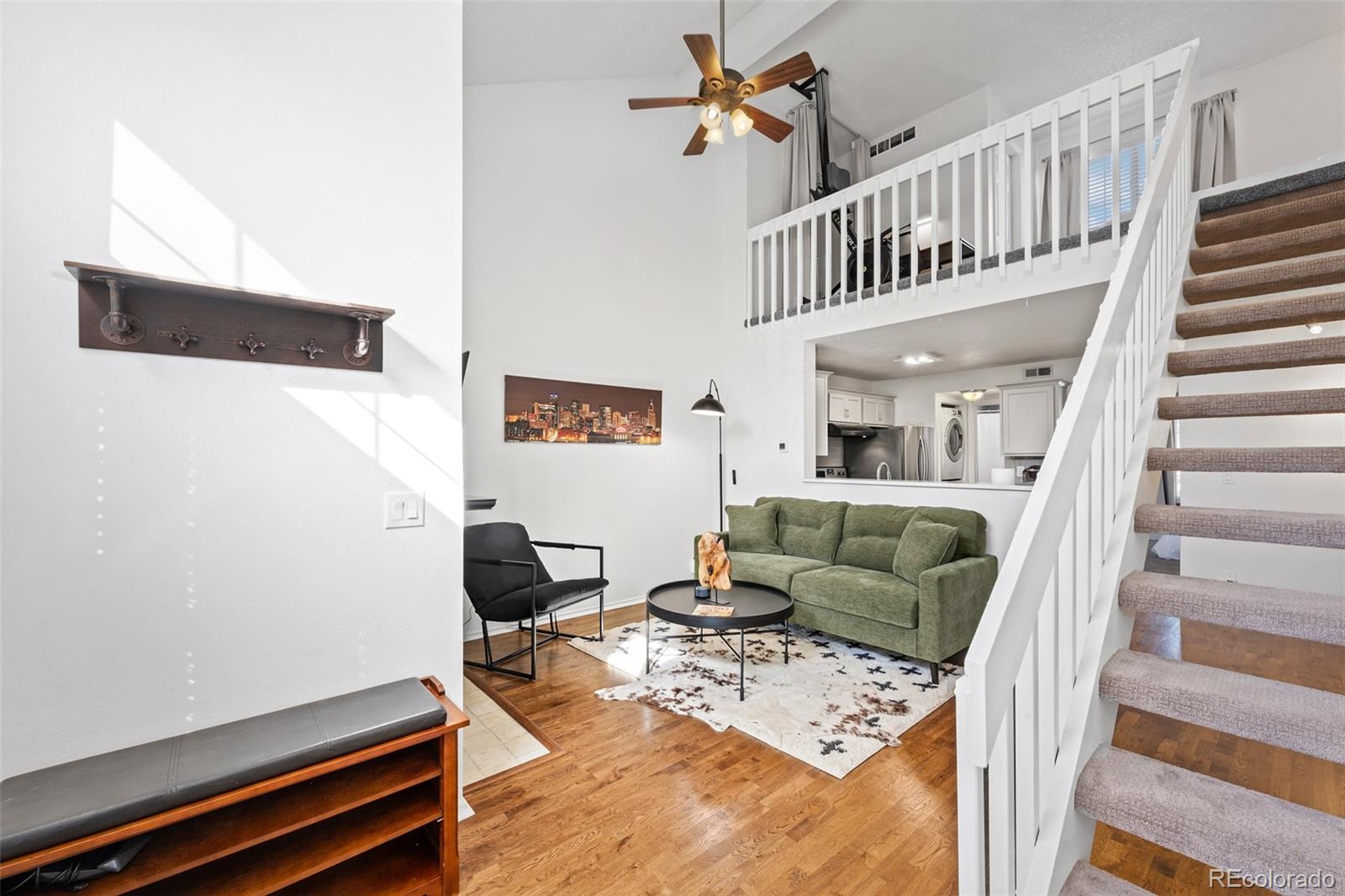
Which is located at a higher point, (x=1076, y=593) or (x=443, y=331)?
(x=443, y=331)

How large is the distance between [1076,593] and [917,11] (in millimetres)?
5123

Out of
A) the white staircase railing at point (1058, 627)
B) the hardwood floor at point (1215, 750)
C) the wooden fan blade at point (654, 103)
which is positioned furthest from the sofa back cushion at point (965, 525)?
the wooden fan blade at point (654, 103)

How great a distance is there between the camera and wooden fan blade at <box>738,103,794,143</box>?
3229mm

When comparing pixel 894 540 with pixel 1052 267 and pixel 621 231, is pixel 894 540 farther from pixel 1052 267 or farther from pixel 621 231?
pixel 621 231

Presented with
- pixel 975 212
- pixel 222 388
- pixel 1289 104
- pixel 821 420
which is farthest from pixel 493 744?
pixel 1289 104

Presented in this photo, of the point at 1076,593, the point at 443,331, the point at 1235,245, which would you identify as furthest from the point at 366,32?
the point at 1235,245

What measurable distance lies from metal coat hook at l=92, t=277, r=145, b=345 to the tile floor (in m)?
1.61

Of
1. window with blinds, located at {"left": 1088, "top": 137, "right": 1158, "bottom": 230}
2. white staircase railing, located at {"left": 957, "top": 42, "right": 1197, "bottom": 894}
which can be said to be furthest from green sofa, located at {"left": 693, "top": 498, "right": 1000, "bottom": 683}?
window with blinds, located at {"left": 1088, "top": 137, "right": 1158, "bottom": 230}

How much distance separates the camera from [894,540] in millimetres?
3906

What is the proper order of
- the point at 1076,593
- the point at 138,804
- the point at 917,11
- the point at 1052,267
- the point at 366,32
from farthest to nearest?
the point at 917,11
the point at 1052,267
the point at 366,32
the point at 1076,593
the point at 138,804

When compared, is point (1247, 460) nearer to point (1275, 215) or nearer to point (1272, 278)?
point (1272, 278)

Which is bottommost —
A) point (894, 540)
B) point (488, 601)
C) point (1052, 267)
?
point (488, 601)

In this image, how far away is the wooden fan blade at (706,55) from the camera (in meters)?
2.74

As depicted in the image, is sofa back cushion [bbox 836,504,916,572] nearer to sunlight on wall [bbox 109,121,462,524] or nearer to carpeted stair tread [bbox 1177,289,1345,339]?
carpeted stair tread [bbox 1177,289,1345,339]
